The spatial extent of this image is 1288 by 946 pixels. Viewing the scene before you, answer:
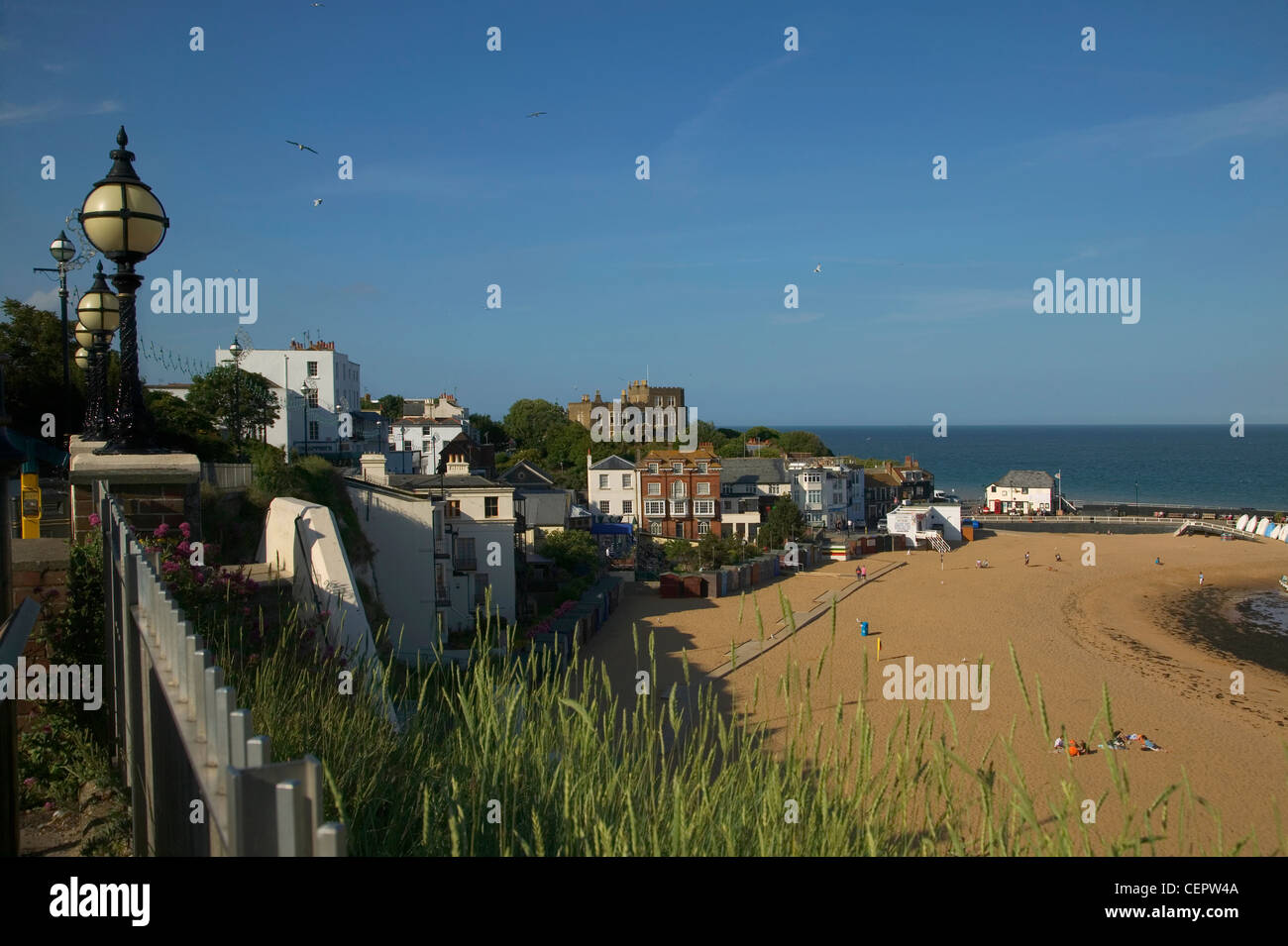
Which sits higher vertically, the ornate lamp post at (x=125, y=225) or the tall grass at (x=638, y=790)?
the ornate lamp post at (x=125, y=225)

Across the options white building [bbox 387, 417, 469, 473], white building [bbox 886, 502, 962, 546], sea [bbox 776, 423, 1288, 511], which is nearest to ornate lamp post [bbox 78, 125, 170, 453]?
white building [bbox 886, 502, 962, 546]

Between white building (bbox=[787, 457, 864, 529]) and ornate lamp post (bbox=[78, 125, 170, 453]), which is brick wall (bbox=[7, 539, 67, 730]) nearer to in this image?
ornate lamp post (bbox=[78, 125, 170, 453])

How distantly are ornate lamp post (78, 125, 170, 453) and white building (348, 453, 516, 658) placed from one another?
859 centimetres

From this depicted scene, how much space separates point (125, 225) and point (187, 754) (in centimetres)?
386

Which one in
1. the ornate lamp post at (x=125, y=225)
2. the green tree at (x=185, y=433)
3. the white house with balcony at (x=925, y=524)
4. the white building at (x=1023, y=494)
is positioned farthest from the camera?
the white building at (x=1023, y=494)

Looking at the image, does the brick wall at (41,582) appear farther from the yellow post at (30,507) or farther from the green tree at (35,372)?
the green tree at (35,372)

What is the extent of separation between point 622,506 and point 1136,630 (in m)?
32.7

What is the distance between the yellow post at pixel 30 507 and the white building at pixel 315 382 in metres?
38.8

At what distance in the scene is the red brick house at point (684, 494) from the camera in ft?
189

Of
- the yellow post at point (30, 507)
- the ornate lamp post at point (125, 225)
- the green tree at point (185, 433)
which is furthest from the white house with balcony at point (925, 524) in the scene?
the ornate lamp post at point (125, 225)

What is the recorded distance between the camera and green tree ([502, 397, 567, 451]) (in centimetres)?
10423

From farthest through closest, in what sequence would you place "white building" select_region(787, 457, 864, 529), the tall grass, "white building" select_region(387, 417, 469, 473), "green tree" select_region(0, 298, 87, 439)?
"white building" select_region(387, 417, 469, 473), "white building" select_region(787, 457, 864, 529), "green tree" select_region(0, 298, 87, 439), the tall grass

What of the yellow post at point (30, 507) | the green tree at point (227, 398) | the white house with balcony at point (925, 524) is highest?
the green tree at point (227, 398)
